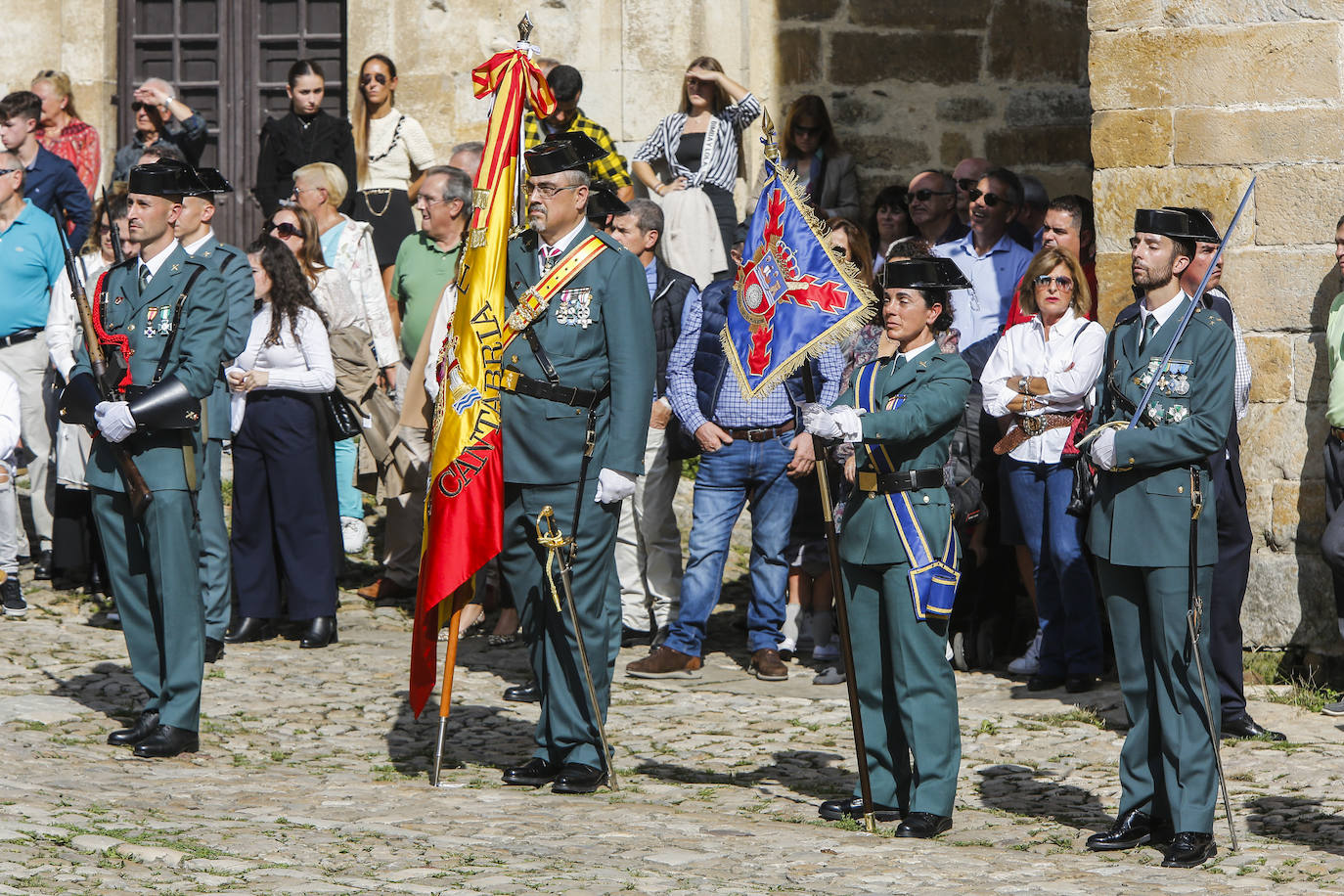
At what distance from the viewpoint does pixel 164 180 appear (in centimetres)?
697

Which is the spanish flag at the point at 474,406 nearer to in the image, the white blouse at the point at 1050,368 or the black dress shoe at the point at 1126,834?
the black dress shoe at the point at 1126,834

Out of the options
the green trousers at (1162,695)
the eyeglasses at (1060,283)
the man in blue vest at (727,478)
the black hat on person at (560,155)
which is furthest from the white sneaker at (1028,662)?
the black hat on person at (560,155)

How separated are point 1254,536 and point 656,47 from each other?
18.9ft

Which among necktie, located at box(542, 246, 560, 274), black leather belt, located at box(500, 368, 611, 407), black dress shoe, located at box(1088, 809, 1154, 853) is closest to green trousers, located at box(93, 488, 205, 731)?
black leather belt, located at box(500, 368, 611, 407)

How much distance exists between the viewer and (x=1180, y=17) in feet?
27.0

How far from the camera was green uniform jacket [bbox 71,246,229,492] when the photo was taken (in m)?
6.88

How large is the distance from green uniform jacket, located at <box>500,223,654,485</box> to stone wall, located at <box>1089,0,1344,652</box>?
9.37 feet

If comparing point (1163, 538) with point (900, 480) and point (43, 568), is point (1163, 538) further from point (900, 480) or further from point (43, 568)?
point (43, 568)

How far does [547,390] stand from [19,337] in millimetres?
4857

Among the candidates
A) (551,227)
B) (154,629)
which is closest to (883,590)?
(551,227)

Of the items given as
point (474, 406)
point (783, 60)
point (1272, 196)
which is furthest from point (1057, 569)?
point (783, 60)

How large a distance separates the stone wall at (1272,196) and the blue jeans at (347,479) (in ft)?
15.1

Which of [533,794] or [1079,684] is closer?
[533,794]

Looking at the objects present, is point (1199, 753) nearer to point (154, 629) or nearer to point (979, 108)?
point (154, 629)
